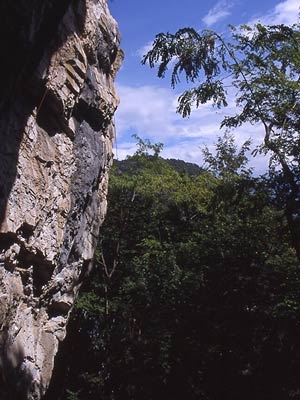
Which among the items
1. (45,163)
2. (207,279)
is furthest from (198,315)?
(45,163)

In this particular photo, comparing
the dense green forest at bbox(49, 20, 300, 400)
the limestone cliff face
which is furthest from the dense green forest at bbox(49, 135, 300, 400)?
the limestone cliff face

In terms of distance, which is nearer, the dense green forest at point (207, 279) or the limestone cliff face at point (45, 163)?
the limestone cliff face at point (45, 163)

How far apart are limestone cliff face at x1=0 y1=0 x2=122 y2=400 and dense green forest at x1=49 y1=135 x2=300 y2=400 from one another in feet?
11.6

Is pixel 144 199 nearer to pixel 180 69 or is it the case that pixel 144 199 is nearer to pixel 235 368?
pixel 235 368

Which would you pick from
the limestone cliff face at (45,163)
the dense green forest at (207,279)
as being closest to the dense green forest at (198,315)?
the dense green forest at (207,279)

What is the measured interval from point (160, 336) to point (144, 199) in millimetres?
5663

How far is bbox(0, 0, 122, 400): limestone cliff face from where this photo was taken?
628cm

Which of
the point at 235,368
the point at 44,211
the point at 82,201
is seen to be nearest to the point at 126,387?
the point at 235,368

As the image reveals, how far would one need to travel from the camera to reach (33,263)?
710cm

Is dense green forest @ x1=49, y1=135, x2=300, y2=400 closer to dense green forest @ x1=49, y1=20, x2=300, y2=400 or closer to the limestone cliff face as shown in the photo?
dense green forest @ x1=49, y1=20, x2=300, y2=400

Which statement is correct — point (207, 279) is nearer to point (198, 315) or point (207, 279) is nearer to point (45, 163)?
point (198, 315)

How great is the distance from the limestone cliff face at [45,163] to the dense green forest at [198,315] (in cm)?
353

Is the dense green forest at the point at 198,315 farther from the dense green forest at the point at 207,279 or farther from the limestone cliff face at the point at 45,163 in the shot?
the limestone cliff face at the point at 45,163

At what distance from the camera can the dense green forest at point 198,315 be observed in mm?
12031
